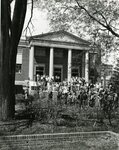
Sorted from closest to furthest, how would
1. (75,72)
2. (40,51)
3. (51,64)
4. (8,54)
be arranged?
(8,54) → (51,64) → (40,51) → (75,72)

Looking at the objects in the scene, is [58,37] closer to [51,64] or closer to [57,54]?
[57,54]

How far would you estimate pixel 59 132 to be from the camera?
7.13m

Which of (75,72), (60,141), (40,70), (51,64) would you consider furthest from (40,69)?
(60,141)

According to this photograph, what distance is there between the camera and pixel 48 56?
35875 mm

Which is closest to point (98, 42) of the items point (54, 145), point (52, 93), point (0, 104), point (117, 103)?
point (52, 93)

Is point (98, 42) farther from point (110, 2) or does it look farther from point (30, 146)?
point (30, 146)

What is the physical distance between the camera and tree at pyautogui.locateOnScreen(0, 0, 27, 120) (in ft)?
27.1

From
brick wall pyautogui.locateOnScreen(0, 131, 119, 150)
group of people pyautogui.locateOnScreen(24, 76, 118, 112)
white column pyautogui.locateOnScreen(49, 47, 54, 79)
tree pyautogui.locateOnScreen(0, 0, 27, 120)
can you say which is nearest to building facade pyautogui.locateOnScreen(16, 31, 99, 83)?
white column pyautogui.locateOnScreen(49, 47, 54, 79)

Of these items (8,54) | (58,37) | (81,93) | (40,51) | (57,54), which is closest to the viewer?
(8,54)

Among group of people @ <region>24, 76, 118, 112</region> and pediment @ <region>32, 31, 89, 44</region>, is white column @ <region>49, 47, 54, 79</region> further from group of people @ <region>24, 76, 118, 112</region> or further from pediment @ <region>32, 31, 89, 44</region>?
group of people @ <region>24, 76, 118, 112</region>

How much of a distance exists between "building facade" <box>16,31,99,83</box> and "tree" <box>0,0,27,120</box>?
80.6 feet

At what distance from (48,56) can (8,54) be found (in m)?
27.5

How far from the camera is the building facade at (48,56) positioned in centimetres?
3384

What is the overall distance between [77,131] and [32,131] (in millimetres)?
1445
